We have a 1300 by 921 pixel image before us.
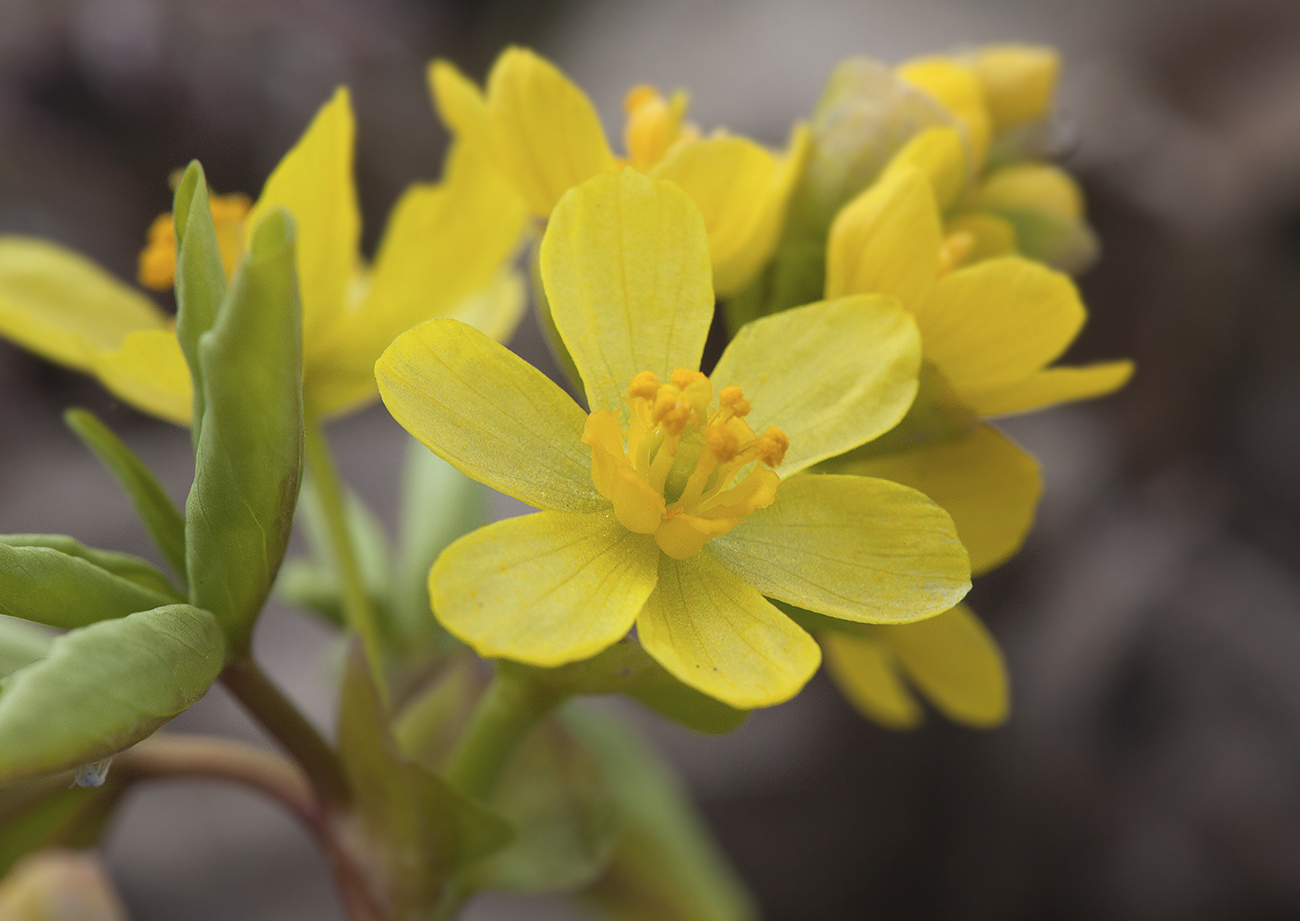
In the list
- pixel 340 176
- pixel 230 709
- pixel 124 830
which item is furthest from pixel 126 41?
pixel 340 176

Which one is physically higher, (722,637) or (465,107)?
(465,107)

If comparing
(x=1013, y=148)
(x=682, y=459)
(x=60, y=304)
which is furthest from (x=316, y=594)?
(x=1013, y=148)

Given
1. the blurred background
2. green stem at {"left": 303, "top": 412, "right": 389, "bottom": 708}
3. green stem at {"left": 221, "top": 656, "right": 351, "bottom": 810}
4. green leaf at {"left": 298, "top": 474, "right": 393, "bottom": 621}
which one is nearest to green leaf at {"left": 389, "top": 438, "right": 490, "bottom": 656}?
green leaf at {"left": 298, "top": 474, "right": 393, "bottom": 621}

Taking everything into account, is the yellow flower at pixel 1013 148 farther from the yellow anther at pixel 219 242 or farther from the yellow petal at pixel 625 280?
the yellow anther at pixel 219 242

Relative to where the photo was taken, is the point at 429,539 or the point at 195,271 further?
the point at 429,539

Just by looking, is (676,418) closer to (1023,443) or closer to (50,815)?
(50,815)

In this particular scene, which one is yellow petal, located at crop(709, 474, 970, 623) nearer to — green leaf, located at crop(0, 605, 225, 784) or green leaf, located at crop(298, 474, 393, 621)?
green leaf, located at crop(0, 605, 225, 784)

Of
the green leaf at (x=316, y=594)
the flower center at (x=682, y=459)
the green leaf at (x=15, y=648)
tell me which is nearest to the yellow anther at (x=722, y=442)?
the flower center at (x=682, y=459)
